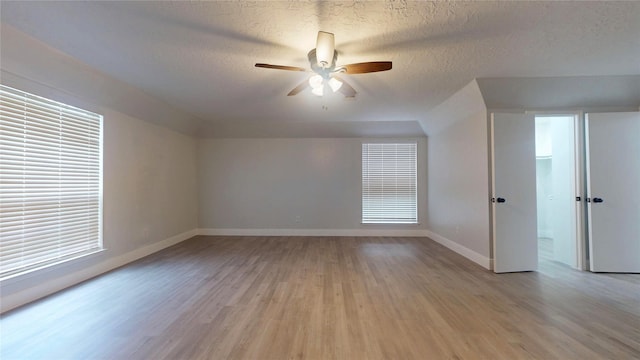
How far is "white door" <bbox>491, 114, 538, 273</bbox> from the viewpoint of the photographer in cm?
322

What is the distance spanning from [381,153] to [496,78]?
2708 mm

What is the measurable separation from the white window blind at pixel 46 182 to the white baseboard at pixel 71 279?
0.21 meters

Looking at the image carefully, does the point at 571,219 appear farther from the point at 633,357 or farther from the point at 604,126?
the point at 633,357

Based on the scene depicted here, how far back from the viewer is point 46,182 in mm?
2656

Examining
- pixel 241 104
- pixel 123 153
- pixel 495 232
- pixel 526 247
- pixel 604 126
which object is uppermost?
pixel 241 104

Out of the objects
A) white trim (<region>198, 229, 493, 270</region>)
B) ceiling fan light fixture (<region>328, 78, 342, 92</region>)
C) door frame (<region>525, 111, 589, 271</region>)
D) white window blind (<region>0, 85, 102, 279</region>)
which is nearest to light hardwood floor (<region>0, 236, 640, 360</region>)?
door frame (<region>525, 111, 589, 271</region>)

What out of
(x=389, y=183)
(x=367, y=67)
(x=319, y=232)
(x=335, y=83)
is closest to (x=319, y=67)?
(x=335, y=83)

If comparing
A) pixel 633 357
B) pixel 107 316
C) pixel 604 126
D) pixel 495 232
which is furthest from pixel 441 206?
pixel 107 316

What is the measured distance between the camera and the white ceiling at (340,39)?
183 centimetres

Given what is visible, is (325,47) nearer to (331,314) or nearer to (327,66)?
(327,66)

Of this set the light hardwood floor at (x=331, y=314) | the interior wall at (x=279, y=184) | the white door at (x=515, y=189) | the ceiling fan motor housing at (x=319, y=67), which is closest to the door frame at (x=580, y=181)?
the light hardwood floor at (x=331, y=314)

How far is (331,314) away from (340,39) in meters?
2.46

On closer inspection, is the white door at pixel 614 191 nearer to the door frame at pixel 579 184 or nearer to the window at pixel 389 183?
the door frame at pixel 579 184

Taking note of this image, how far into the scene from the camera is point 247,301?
8.03ft
